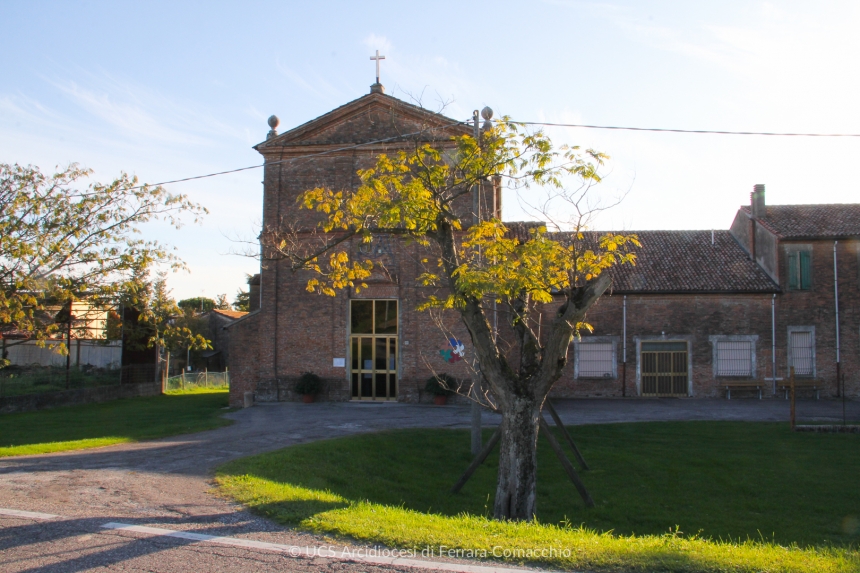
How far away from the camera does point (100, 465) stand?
10.7m

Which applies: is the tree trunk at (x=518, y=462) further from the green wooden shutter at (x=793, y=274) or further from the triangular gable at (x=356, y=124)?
the green wooden shutter at (x=793, y=274)

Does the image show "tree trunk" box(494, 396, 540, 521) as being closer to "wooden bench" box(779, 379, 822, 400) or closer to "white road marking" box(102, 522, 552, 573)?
"white road marking" box(102, 522, 552, 573)

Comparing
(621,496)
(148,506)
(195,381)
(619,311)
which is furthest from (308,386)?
(195,381)

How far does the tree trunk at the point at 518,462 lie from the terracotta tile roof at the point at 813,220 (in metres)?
20.0

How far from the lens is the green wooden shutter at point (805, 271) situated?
25328 mm

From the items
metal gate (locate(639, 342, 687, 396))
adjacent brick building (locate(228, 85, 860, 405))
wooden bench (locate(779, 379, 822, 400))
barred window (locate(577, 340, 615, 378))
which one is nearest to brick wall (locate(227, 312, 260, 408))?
adjacent brick building (locate(228, 85, 860, 405))

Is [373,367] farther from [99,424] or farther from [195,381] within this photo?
[195,381]

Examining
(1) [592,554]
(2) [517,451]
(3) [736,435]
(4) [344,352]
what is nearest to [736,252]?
(3) [736,435]

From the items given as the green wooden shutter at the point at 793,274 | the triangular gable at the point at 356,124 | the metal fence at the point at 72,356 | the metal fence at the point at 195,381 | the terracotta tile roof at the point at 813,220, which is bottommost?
the metal fence at the point at 195,381

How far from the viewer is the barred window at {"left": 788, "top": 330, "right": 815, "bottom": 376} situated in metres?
25.2

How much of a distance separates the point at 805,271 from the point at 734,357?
4153mm

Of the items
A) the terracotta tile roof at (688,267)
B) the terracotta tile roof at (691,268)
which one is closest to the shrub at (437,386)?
the terracotta tile roof at (688,267)

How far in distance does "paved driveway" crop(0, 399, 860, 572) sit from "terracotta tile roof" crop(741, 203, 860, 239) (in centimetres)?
1622

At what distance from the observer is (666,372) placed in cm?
2541
